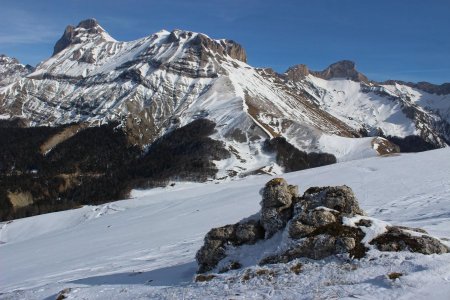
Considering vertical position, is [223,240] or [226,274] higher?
[223,240]

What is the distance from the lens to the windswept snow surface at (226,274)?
2177 cm

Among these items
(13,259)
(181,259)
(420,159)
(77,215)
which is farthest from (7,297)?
(77,215)

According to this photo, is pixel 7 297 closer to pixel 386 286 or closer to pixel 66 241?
pixel 386 286

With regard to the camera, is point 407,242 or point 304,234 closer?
point 407,242

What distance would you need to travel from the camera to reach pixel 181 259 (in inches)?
1409

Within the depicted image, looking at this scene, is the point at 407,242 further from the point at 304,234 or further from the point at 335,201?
the point at 335,201

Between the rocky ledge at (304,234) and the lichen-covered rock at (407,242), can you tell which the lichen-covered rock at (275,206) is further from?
the lichen-covered rock at (407,242)

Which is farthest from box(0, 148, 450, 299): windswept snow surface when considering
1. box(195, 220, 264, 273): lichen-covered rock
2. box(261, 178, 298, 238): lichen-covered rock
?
box(261, 178, 298, 238): lichen-covered rock

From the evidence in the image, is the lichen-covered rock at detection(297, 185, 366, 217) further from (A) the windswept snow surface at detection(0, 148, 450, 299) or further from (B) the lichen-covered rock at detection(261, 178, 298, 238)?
(A) the windswept snow surface at detection(0, 148, 450, 299)

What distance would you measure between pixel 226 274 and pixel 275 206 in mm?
5841

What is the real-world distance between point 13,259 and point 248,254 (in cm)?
4419

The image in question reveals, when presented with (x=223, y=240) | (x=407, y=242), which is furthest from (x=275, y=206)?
(x=407, y=242)

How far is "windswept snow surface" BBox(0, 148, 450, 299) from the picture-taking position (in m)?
21.8

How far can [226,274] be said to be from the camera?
26.3m
